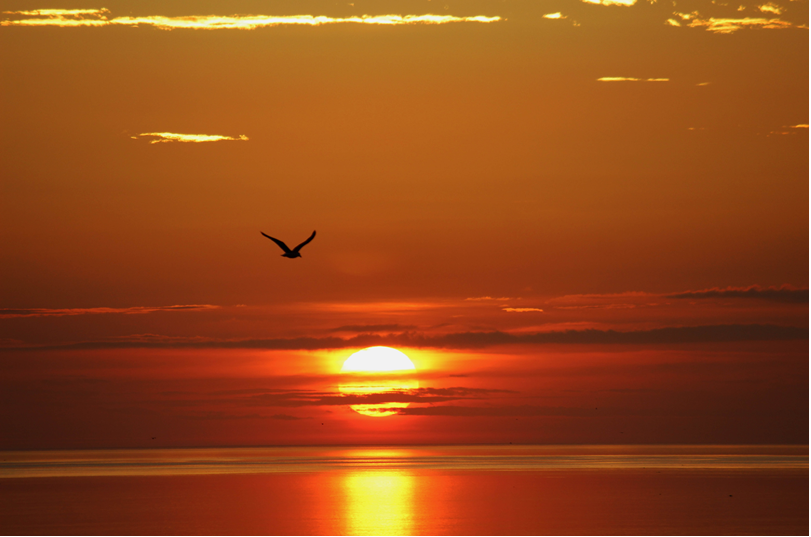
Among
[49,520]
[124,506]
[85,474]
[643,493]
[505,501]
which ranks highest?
[49,520]

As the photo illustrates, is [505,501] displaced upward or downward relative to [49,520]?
downward

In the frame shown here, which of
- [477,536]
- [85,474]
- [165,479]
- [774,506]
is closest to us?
[477,536]

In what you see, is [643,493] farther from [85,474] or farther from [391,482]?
[85,474]

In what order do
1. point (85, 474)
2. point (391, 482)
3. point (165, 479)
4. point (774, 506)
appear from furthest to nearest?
point (85, 474), point (165, 479), point (391, 482), point (774, 506)

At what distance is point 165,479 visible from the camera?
222 ft

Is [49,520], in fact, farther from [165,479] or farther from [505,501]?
[165,479]

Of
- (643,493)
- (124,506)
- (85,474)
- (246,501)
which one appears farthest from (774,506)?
(85,474)

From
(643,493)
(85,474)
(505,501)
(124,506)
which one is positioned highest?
(124,506)

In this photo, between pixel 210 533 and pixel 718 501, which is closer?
pixel 210 533

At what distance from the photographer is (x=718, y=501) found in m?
47.2

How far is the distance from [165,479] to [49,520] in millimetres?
26781

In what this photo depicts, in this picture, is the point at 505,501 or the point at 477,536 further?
the point at 505,501

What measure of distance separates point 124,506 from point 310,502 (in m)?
9.27

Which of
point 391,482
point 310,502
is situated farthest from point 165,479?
point 310,502
